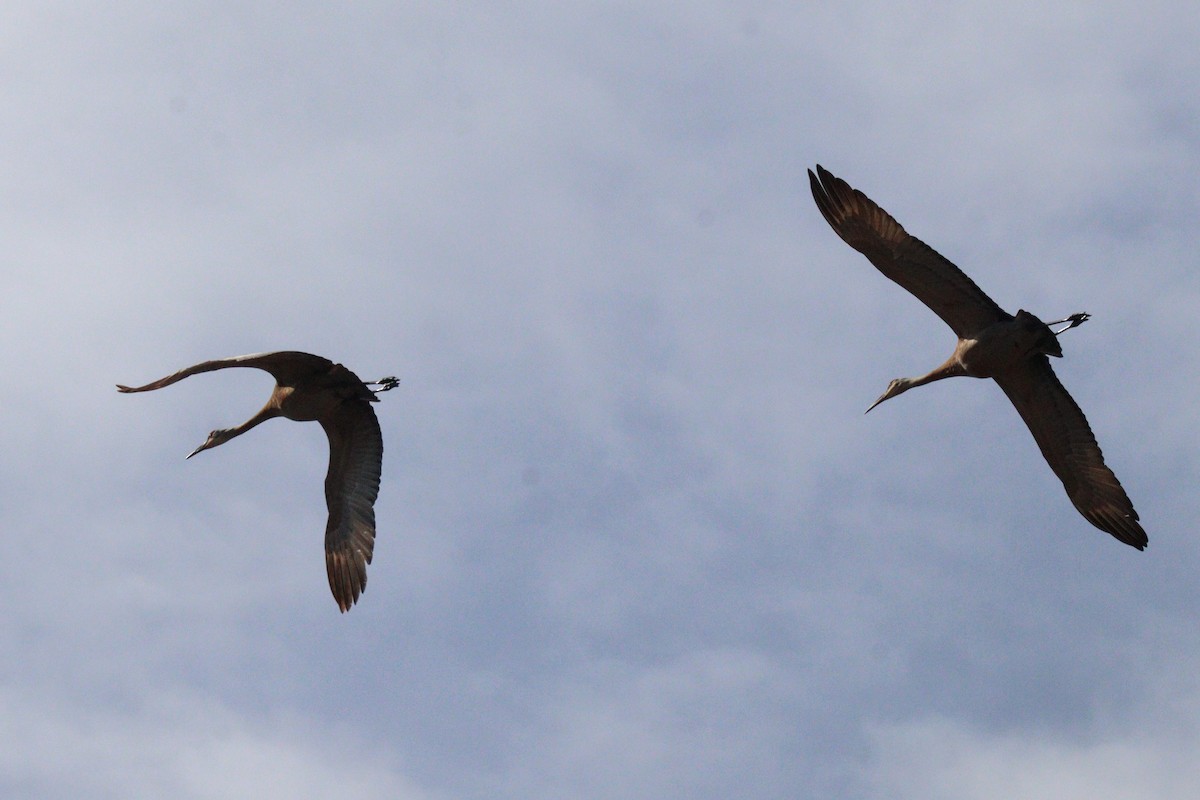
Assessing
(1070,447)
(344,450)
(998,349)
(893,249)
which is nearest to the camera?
(893,249)

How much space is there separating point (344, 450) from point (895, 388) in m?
8.66

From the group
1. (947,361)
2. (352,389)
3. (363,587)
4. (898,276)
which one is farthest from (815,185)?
(363,587)

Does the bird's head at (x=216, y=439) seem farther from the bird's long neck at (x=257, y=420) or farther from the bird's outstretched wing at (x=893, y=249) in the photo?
the bird's outstretched wing at (x=893, y=249)

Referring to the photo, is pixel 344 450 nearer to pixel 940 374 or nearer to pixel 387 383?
pixel 387 383

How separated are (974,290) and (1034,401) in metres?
2.32

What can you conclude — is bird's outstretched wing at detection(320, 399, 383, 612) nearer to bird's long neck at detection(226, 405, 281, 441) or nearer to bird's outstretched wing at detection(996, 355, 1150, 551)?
bird's long neck at detection(226, 405, 281, 441)

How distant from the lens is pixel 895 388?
26.7 metres

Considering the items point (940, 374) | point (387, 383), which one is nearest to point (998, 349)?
point (940, 374)

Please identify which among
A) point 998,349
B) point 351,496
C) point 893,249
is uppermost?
point 893,249

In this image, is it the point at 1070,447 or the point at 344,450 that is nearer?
the point at 1070,447

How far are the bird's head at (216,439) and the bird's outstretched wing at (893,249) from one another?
32.3 ft

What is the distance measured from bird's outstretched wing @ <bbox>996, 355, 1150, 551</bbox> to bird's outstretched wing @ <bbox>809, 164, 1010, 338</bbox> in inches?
57.3

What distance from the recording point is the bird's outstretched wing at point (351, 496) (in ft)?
87.0

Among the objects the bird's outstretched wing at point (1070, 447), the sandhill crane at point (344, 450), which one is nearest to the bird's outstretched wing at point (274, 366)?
the sandhill crane at point (344, 450)
